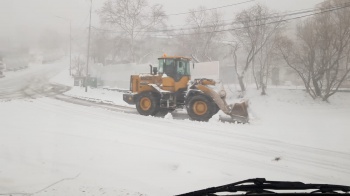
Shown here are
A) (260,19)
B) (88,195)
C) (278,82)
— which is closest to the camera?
(88,195)

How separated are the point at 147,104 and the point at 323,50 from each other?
10.5m

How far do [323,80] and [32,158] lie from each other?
15779mm

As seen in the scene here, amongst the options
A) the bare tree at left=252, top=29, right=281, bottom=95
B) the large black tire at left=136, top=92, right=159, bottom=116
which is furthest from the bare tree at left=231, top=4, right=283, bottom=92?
the large black tire at left=136, top=92, right=159, bottom=116

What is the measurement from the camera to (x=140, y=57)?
17.4 metres

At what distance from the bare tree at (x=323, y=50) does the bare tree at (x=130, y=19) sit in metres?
8.07

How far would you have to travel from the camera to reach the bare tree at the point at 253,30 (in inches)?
644

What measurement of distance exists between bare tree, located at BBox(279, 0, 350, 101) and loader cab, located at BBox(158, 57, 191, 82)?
273 inches

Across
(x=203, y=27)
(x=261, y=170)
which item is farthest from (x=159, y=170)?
(x=203, y=27)

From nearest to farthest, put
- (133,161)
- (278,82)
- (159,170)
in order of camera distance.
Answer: (159,170) < (133,161) < (278,82)

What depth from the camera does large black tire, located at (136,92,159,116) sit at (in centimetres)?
1031

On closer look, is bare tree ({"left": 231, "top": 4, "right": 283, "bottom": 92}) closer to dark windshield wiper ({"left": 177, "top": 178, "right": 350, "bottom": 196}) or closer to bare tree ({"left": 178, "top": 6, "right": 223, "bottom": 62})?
bare tree ({"left": 178, "top": 6, "right": 223, "bottom": 62})

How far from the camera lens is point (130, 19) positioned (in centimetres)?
1706

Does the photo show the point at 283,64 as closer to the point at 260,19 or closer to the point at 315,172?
the point at 260,19

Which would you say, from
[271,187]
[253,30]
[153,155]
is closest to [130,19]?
[253,30]
